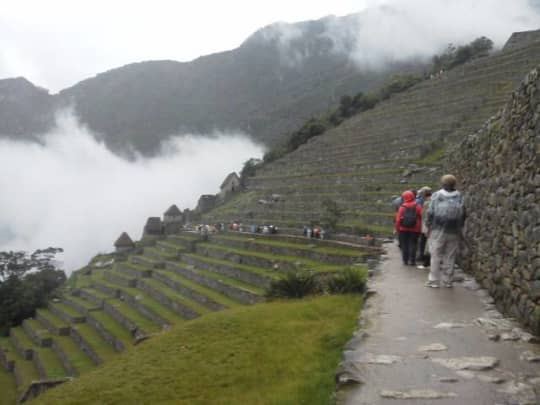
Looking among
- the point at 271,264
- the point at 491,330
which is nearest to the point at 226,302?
the point at 271,264

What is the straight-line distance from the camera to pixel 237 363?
5047mm

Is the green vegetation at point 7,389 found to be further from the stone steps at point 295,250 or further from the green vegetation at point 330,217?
the green vegetation at point 330,217

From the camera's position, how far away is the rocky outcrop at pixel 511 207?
4051 millimetres

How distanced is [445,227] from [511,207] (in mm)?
1383

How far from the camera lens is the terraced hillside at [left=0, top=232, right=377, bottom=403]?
14.5 m

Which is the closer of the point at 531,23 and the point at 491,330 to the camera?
the point at 491,330

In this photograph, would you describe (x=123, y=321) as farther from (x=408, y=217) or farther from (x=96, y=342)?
(x=408, y=217)

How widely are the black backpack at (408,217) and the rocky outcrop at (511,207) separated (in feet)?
3.69

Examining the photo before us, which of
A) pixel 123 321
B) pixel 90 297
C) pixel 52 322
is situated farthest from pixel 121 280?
pixel 123 321

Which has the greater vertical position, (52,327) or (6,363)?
(52,327)

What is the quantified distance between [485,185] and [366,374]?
347cm

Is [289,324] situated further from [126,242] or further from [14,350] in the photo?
[126,242]

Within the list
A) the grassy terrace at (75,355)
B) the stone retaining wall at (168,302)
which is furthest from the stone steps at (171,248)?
the grassy terrace at (75,355)

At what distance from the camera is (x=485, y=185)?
240 inches
